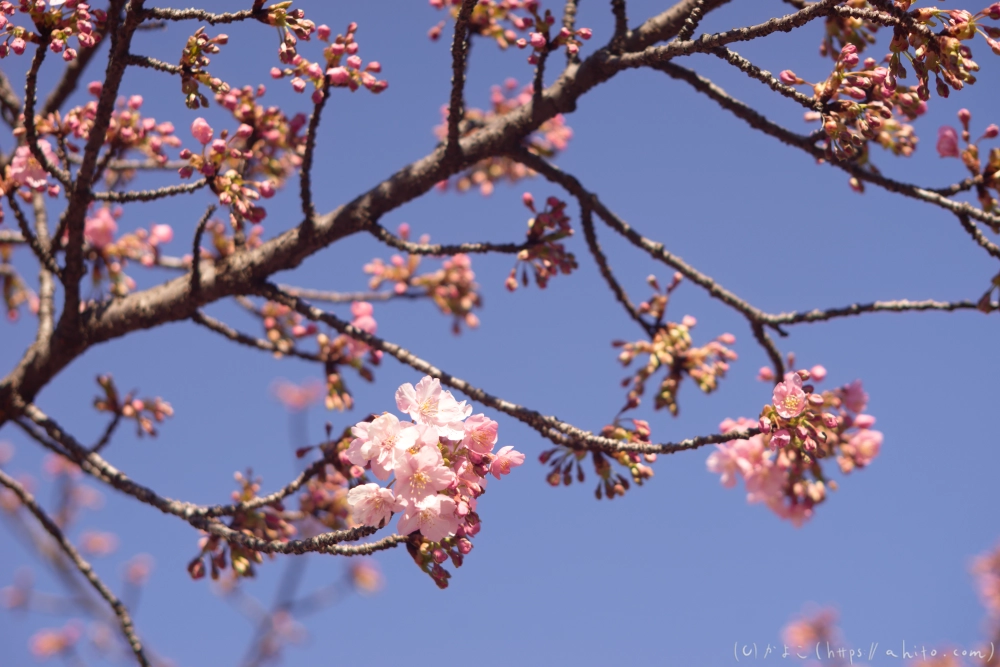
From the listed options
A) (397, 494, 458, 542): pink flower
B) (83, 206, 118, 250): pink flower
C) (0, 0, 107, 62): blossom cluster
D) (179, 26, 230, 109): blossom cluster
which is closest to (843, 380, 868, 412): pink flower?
(397, 494, 458, 542): pink flower

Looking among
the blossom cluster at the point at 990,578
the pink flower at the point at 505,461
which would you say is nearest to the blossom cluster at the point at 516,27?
the pink flower at the point at 505,461

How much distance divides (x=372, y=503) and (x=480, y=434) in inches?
14.3

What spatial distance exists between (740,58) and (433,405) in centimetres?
142

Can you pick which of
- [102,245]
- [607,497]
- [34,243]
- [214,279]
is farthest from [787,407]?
[102,245]

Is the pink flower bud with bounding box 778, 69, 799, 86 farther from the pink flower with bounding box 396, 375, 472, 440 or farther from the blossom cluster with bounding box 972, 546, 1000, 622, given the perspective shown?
the blossom cluster with bounding box 972, 546, 1000, 622

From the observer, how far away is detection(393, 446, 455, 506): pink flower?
213 centimetres

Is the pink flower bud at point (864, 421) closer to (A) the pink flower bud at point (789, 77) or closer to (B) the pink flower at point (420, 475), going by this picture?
(A) the pink flower bud at point (789, 77)

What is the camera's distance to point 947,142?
11.8 feet

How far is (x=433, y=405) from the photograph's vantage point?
2334 mm

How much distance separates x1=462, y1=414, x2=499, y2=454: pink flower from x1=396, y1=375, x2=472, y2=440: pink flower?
1.1 inches

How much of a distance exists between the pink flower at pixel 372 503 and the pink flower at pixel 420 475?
0.04m

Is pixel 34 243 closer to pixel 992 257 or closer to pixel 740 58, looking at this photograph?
pixel 740 58

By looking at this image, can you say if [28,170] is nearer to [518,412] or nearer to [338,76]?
[338,76]

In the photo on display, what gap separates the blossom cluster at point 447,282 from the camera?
5.96 metres
